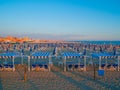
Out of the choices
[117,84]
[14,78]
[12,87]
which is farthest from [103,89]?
[14,78]

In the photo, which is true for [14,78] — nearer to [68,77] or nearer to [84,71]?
[68,77]

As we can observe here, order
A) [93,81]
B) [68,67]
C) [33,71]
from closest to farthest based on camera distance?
[93,81] → [33,71] → [68,67]

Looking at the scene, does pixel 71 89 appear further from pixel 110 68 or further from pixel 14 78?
pixel 110 68

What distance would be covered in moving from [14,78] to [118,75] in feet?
25.6

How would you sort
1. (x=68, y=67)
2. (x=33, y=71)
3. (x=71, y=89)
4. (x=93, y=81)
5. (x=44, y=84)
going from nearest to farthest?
(x=71, y=89) < (x=44, y=84) < (x=93, y=81) < (x=33, y=71) < (x=68, y=67)

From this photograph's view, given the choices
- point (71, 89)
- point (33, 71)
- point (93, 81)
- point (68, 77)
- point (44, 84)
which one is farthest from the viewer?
point (33, 71)

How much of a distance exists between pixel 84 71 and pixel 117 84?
490 cm

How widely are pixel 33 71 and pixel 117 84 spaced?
724 cm

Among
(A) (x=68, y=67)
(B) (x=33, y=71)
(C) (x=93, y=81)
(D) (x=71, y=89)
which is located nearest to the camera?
(D) (x=71, y=89)

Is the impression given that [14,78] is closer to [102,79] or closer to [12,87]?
[12,87]

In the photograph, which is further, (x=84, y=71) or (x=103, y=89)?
(x=84, y=71)

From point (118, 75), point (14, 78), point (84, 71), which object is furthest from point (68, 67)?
point (14, 78)

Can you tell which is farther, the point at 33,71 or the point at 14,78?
the point at 33,71

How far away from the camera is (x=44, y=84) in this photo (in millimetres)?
12609
